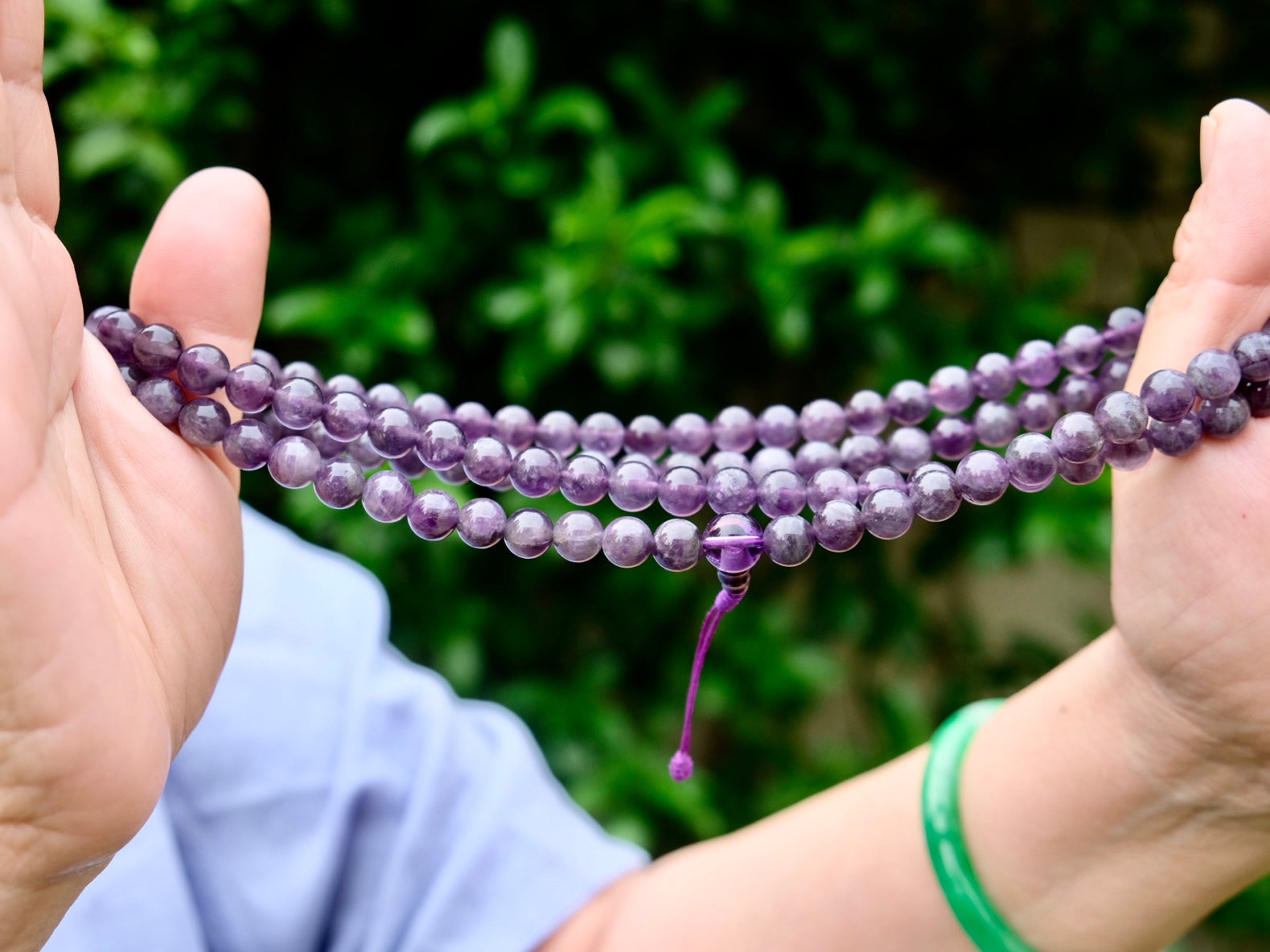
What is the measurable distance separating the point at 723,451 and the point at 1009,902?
551mm

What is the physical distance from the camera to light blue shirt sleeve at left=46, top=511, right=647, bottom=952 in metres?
1.12

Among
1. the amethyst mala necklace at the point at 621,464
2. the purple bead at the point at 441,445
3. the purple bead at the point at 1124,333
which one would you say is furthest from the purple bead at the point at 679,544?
the purple bead at the point at 1124,333

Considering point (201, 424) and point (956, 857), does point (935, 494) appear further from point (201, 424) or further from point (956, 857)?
point (201, 424)

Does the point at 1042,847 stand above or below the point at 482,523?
below

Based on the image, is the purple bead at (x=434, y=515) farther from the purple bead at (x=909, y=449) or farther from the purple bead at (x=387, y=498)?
the purple bead at (x=909, y=449)

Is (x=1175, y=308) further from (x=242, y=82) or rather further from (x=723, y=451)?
(x=242, y=82)

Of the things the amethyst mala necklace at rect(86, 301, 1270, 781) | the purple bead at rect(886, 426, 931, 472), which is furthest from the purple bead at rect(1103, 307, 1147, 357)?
the purple bead at rect(886, 426, 931, 472)

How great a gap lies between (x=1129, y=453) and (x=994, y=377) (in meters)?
0.29

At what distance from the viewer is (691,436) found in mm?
1166

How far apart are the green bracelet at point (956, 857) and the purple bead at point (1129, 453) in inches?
14.6

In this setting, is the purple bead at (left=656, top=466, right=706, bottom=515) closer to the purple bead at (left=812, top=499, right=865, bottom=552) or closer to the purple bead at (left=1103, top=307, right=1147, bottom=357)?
the purple bead at (left=812, top=499, right=865, bottom=552)

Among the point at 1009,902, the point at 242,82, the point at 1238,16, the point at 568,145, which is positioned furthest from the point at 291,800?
the point at 1238,16

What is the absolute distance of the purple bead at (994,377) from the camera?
1.16 m

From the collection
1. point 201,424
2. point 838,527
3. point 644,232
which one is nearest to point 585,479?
point 838,527
